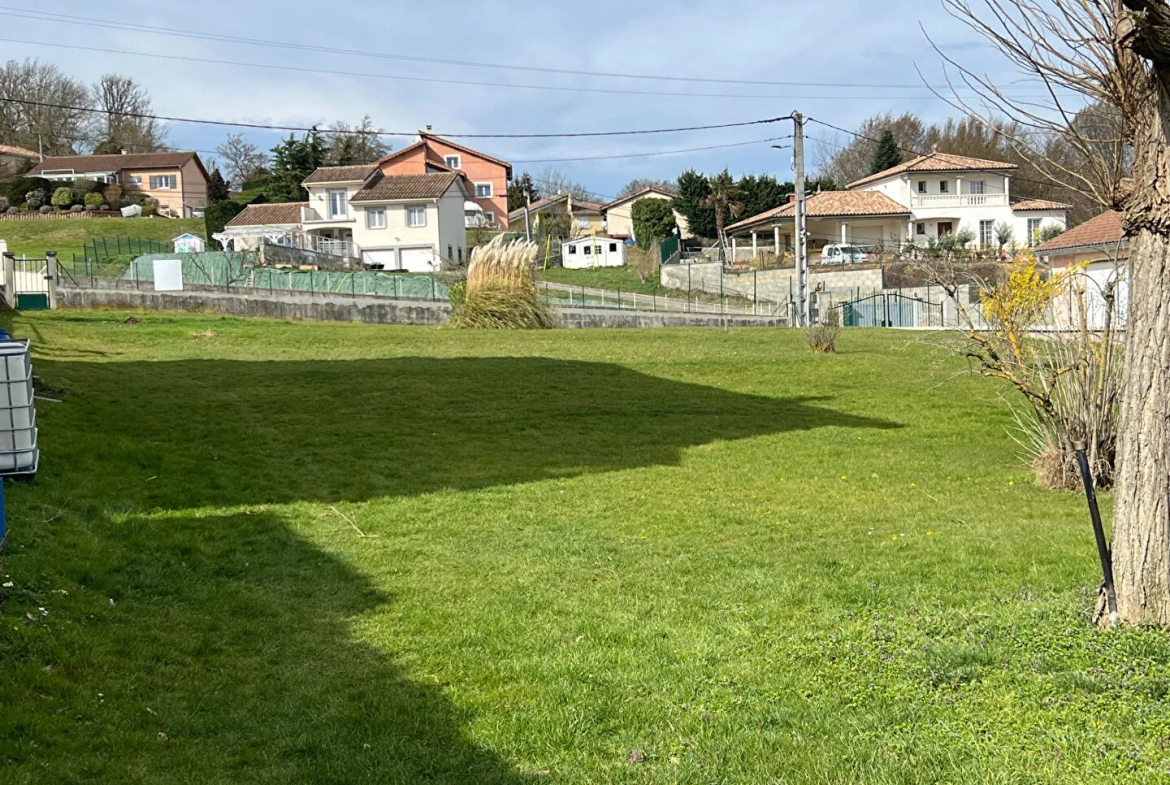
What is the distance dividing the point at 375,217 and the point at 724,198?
71.8 feet

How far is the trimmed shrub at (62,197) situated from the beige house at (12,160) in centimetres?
1042

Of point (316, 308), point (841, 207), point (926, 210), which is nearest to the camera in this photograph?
point (316, 308)

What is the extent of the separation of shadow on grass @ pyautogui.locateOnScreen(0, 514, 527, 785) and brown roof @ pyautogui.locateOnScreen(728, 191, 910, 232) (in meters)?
52.9

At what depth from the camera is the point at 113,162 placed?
3194 inches

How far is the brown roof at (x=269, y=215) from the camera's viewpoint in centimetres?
6431

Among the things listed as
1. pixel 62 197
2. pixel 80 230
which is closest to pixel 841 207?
pixel 80 230

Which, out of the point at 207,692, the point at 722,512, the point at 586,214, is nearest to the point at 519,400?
the point at 722,512

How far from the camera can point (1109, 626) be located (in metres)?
4.89

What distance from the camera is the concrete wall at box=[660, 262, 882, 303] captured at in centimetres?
4616

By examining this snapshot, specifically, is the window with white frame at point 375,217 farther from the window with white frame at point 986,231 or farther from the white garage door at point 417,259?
the window with white frame at point 986,231

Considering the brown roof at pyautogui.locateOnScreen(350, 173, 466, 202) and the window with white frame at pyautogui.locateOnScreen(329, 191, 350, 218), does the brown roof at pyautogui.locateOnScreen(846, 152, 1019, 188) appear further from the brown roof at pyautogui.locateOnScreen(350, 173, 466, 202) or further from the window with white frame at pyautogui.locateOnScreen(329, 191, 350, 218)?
the window with white frame at pyautogui.locateOnScreen(329, 191, 350, 218)

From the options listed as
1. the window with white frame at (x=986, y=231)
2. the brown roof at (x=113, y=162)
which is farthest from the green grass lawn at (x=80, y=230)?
the window with white frame at (x=986, y=231)

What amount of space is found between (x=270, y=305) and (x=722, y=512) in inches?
1074

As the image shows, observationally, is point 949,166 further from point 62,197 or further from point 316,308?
point 62,197
